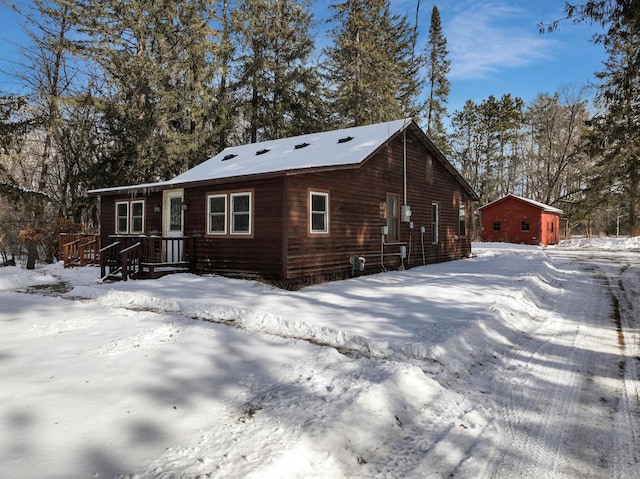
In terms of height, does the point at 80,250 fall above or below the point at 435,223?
below

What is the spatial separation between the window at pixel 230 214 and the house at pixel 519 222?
2581 cm

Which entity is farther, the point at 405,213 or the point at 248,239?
the point at 405,213

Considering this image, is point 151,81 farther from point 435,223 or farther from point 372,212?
point 435,223

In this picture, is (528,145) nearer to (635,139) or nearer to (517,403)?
(635,139)

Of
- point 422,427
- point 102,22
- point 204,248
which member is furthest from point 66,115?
point 422,427

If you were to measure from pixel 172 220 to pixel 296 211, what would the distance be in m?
5.18

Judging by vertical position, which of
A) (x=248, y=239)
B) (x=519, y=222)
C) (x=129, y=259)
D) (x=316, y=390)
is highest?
(x=519, y=222)

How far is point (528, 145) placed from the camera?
141 ft

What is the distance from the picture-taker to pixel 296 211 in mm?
9820

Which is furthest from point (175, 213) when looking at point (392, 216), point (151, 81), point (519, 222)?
point (519, 222)

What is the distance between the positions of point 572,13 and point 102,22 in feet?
66.3

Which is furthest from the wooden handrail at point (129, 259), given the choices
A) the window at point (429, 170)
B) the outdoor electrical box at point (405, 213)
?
the window at point (429, 170)

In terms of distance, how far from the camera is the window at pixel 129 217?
45.0ft

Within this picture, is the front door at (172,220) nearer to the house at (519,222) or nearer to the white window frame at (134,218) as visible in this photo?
the white window frame at (134,218)
